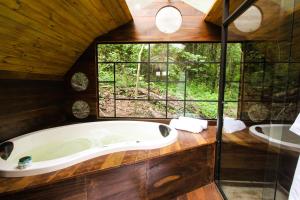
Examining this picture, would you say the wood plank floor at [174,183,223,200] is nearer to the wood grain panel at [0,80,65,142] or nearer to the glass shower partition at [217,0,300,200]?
the glass shower partition at [217,0,300,200]

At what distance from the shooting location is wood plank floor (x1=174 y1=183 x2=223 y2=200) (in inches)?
75.2

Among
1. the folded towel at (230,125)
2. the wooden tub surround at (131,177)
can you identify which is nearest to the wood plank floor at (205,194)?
the wooden tub surround at (131,177)


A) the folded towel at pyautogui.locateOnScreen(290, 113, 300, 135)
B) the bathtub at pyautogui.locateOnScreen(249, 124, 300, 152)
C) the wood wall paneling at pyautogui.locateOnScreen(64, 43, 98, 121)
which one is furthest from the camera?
the wood wall paneling at pyautogui.locateOnScreen(64, 43, 98, 121)

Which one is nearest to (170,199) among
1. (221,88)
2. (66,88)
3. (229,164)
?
(229,164)

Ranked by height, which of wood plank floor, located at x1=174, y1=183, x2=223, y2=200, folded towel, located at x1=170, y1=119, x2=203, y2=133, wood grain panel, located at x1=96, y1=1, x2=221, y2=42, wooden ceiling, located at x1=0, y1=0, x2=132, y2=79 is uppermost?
wood grain panel, located at x1=96, y1=1, x2=221, y2=42

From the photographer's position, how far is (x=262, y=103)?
1.65 meters

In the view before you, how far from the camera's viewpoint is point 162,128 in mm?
2705

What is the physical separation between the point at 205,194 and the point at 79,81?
2.60 meters

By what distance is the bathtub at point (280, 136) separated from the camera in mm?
1103

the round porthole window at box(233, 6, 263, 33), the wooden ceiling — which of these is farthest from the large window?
the round porthole window at box(233, 6, 263, 33)

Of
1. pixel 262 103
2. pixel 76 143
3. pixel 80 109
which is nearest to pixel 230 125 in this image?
pixel 262 103

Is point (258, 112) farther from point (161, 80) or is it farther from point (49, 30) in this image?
point (49, 30)

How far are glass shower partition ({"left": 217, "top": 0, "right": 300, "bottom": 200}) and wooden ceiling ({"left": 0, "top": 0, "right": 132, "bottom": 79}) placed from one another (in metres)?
1.59

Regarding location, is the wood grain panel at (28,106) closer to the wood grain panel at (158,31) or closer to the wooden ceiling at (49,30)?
the wooden ceiling at (49,30)
